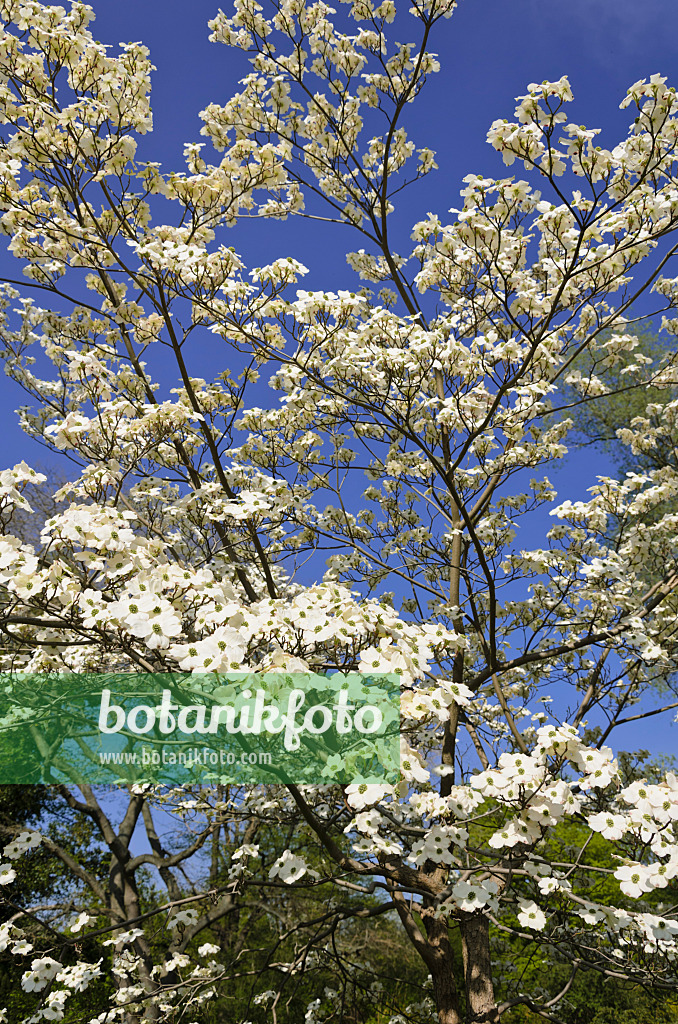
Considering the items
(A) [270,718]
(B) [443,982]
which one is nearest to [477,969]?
(B) [443,982]

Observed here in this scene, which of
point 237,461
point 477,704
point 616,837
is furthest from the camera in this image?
point 477,704

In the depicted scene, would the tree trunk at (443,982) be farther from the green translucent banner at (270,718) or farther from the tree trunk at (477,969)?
the green translucent banner at (270,718)

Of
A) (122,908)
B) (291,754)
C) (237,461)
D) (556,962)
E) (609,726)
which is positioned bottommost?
(556,962)

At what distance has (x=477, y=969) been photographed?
496 centimetres

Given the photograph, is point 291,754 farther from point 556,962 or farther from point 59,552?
point 556,962

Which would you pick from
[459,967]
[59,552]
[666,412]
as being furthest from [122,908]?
[666,412]

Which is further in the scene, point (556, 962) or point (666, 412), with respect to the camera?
point (556, 962)

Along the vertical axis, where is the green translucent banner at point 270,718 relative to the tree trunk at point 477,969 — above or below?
above

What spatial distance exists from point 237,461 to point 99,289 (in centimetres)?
194

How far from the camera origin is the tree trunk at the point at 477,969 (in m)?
4.85

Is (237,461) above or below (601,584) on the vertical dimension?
above

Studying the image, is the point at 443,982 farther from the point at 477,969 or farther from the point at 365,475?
the point at 365,475

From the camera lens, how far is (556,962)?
30.6 feet

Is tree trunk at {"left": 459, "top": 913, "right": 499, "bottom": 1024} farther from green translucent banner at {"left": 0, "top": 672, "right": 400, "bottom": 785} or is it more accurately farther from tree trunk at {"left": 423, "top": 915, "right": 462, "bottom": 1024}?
green translucent banner at {"left": 0, "top": 672, "right": 400, "bottom": 785}
